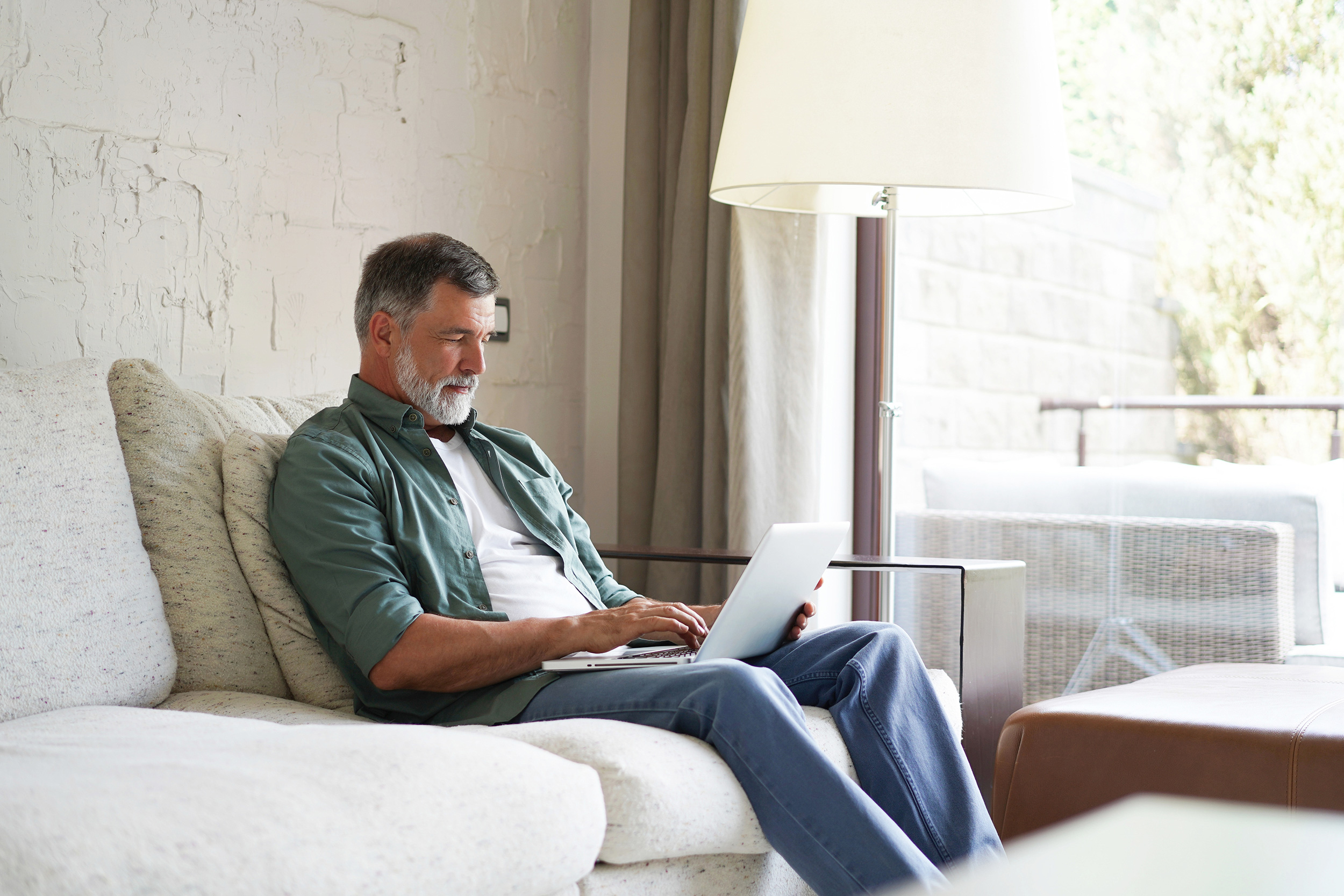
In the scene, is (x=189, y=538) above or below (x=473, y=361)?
below

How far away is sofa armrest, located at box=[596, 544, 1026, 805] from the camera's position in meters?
1.99

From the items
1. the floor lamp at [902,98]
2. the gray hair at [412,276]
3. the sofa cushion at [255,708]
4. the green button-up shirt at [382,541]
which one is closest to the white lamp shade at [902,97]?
the floor lamp at [902,98]

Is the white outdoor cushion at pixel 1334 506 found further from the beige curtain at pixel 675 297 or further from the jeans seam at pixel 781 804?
the jeans seam at pixel 781 804

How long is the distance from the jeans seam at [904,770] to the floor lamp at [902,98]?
0.93 m

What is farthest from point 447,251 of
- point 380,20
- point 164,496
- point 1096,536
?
point 1096,536

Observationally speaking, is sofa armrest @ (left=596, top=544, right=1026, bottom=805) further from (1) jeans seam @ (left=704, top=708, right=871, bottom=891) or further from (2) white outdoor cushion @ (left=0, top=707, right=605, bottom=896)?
(2) white outdoor cushion @ (left=0, top=707, right=605, bottom=896)

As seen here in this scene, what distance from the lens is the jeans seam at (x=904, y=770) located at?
1611mm

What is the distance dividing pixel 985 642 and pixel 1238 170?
134 centimetres

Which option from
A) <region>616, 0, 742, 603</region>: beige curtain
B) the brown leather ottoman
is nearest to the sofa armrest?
the brown leather ottoman

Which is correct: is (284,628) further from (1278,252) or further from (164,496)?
(1278,252)

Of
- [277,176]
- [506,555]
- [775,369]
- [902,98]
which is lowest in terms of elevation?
[506,555]

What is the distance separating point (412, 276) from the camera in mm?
2012

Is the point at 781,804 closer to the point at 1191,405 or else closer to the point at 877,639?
the point at 877,639

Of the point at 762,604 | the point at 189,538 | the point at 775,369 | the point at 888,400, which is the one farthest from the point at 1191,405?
the point at 189,538
